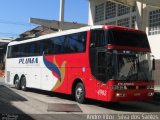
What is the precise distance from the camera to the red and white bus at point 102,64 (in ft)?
53.3

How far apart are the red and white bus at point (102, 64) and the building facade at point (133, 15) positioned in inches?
396

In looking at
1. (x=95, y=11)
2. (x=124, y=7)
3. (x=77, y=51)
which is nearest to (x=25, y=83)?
(x=77, y=51)

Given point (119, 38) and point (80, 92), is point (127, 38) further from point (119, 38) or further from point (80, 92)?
point (80, 92)

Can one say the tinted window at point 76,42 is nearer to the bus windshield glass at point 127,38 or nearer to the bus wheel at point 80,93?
the bus wheel at point 80,93

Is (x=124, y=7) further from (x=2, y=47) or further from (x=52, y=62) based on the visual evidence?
(x=2, y=47)

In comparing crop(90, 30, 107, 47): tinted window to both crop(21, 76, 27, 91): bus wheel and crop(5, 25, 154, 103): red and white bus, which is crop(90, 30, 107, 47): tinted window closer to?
crop(5, 25, 154, 103): red and white bus

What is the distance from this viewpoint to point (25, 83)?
2514 centimetres

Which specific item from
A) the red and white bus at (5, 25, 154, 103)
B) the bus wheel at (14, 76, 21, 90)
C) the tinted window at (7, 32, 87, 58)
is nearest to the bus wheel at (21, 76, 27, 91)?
the bus wheel at (14, 76, 21, 90)

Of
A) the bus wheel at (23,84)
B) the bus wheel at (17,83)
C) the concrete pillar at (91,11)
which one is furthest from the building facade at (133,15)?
the bus wheel at (17,83)

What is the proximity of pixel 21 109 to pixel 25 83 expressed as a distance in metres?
10.2

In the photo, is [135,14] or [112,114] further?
[135,14]

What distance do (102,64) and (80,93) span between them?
228cm

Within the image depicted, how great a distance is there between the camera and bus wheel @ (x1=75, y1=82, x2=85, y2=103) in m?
18.0

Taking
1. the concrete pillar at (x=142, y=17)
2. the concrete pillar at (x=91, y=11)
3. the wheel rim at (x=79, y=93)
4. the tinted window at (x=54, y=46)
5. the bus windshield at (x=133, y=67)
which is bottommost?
the wheel rim at (x=79, y=93)
